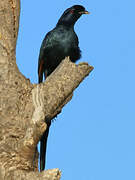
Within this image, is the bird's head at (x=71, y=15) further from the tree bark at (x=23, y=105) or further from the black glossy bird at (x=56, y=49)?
the tree bark at (x=23, y=105)

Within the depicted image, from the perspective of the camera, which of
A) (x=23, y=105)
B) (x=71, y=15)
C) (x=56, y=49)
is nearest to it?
(x=23, y=105)

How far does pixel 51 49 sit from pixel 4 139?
2.41 meters

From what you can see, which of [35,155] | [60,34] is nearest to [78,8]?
[60,34]

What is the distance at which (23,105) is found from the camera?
12.2 ft

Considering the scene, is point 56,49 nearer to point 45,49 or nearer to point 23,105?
point 45,49

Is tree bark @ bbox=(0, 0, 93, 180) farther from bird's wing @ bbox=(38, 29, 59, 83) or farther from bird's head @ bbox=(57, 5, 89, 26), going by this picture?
bird's head @ bbox=(57, 5, 89, 26)

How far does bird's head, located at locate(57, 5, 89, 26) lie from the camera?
5988 mm

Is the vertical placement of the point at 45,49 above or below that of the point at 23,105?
above

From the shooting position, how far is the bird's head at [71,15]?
599 centimetres

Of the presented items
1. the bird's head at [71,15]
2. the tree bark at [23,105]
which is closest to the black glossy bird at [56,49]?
the bird's head at [71,15]

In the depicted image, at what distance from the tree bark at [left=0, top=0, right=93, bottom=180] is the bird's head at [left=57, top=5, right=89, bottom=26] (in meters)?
1.80

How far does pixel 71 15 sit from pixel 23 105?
278 cm

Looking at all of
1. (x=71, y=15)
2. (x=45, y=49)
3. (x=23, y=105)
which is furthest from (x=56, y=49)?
(x=23, y=105)

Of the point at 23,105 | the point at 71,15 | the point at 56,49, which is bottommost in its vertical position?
the point at 23,105
